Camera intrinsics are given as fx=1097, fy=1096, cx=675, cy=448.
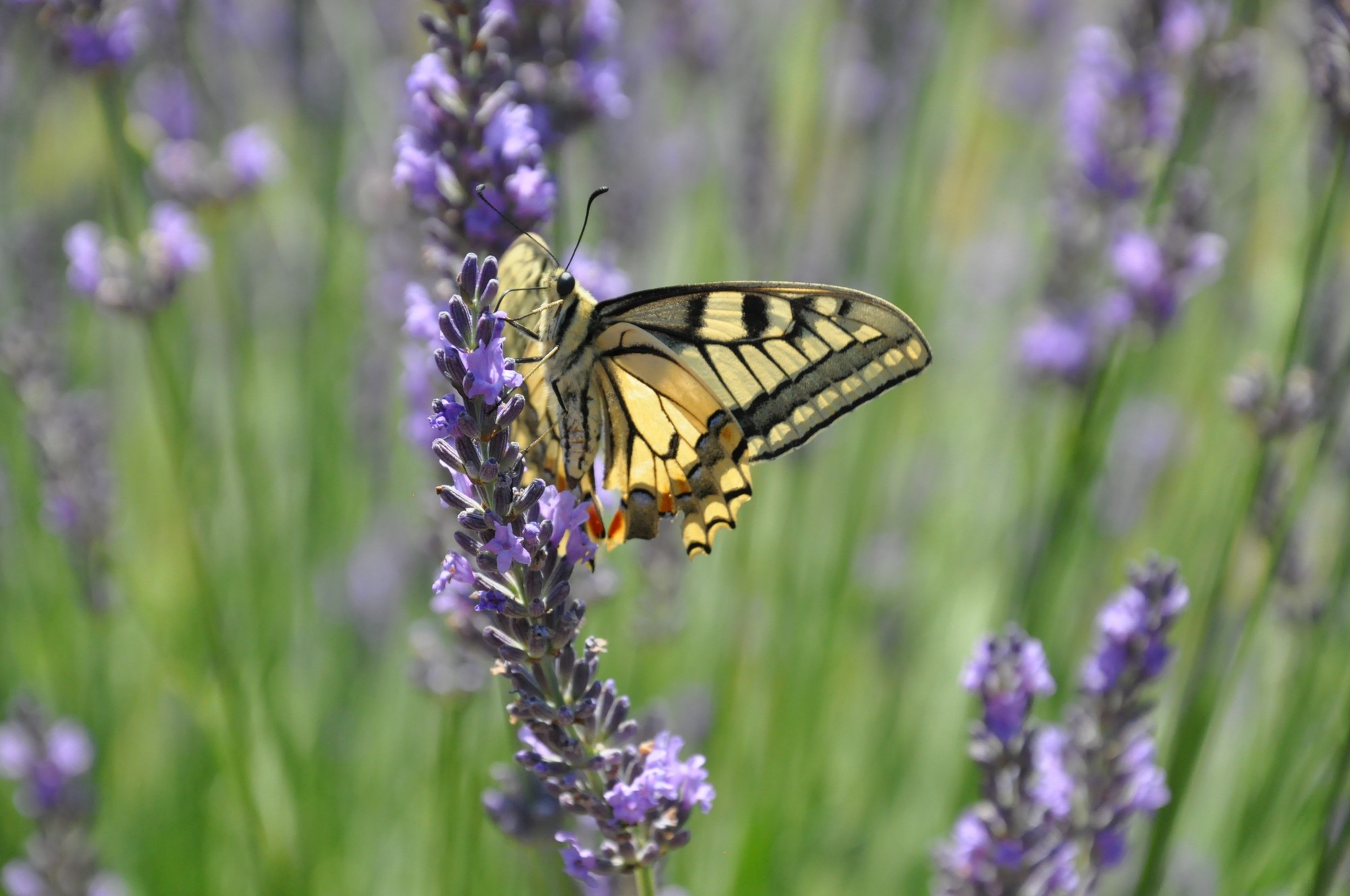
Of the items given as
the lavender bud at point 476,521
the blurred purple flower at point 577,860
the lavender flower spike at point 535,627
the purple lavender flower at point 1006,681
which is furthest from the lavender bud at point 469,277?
the purple lavender flower at point 1006,681

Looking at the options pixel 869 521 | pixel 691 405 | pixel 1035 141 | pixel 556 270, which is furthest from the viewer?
pixel 1035 141

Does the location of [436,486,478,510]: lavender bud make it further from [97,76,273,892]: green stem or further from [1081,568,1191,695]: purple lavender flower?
[97,76,273,892]: green stem

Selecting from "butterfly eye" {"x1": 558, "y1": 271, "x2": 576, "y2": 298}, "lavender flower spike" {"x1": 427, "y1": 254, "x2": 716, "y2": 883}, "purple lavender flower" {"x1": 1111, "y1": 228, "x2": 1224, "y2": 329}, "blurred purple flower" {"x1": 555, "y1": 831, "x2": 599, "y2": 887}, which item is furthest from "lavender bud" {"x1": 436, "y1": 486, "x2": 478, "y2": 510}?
"purple lavender flower" {"x1": 1111, "y1": 228, "x2": 1224, "y2": 329}

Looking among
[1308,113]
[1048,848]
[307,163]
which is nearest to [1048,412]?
[1308,113]

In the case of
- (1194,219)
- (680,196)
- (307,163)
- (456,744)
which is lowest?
(456,744)

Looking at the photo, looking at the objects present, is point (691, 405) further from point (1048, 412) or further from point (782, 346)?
point (1048, 412)

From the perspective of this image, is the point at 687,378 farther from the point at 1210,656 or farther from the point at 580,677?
the point at 1210,656

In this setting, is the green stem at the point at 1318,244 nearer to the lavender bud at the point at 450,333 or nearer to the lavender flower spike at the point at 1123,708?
the lavender flower spike at the point at 1123,708

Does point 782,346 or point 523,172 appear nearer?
point 523,172
